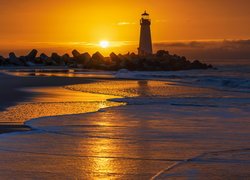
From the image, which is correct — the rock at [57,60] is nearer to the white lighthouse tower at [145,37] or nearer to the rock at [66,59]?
the rock at [66,59]

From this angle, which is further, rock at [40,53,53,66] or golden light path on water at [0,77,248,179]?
rock at [40,53,53,66]

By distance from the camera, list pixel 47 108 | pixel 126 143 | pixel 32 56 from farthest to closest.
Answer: pixel 32 56 → pixel 47 108 → pixel 126 143

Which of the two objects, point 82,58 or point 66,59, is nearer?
point 82,58

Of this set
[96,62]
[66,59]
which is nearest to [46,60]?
[66,59]

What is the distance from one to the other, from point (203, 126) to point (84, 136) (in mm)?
2135

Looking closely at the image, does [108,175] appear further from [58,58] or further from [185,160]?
[58,58]

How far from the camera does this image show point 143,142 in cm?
710

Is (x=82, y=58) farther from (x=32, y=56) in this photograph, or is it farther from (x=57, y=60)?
(x=32, y=56)

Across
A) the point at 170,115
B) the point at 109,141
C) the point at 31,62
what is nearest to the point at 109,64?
the point at 31,62

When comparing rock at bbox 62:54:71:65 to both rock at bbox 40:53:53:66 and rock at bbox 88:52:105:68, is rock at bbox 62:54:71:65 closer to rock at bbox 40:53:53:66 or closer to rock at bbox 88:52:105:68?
rock at bbox 40:53:53:66

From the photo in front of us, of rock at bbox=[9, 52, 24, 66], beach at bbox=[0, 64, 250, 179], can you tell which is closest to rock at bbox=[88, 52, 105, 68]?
rock at bbox=[9, 52, 24, 66]

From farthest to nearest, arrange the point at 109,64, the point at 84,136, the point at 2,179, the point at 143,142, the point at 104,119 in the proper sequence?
the point at 109,64, the point at 104,119, the point at 84,136, the point at 143,142, the point at 2,179

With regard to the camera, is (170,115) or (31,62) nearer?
(170,115)

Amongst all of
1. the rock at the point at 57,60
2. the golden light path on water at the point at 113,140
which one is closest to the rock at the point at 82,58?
the rock at the point at 57,60
